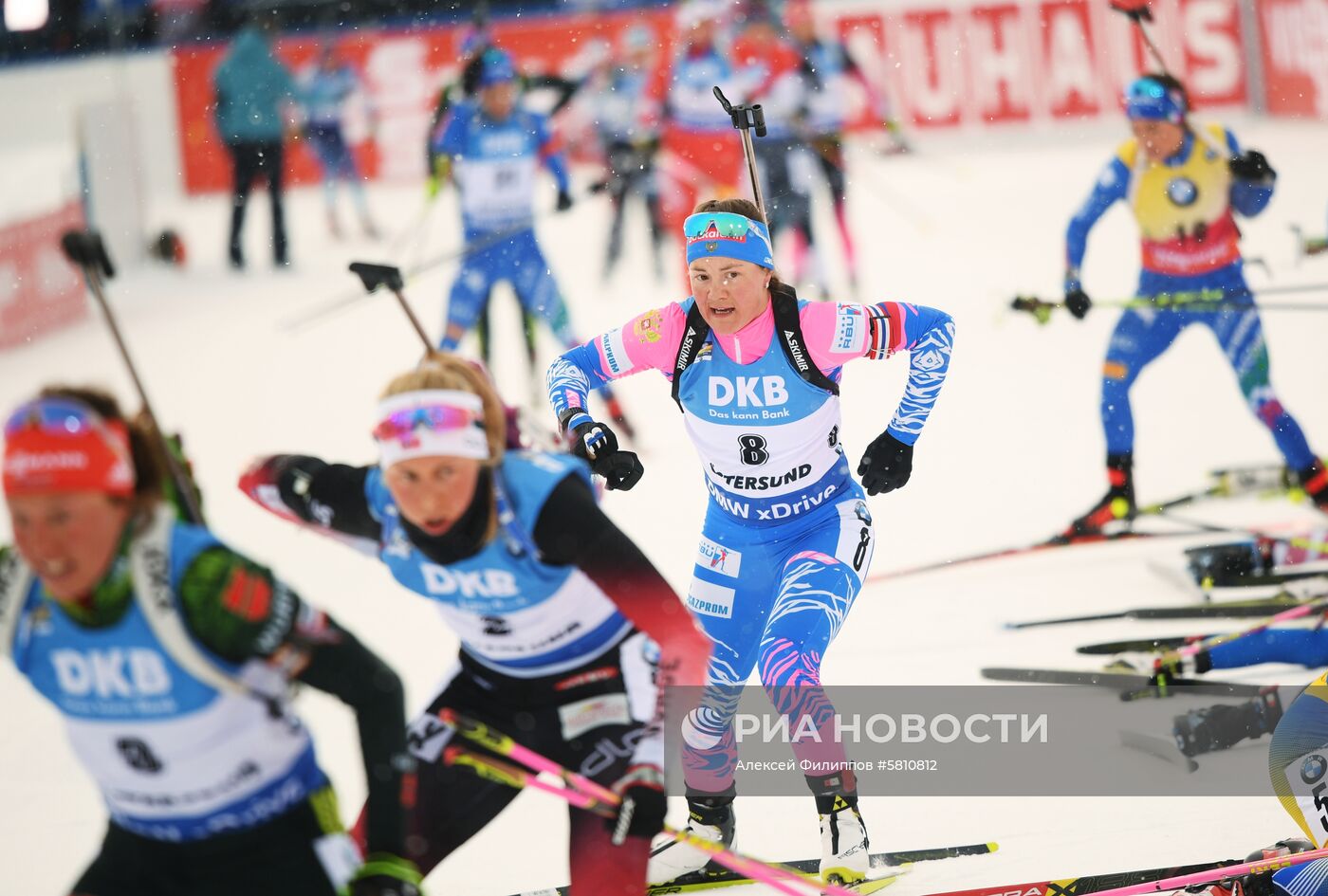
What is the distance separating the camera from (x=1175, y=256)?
24.4 ft

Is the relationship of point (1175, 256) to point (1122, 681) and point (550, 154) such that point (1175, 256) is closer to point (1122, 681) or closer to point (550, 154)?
point (1122, 681)

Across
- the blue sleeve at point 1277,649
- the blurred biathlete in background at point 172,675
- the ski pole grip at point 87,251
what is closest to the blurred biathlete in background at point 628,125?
the blue sleeve at point 1277,649

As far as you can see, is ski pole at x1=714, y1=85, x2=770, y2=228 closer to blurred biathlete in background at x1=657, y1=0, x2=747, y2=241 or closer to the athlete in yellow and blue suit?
the athlete in yellow and blue suit

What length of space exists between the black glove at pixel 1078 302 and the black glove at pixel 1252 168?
852 millimetres

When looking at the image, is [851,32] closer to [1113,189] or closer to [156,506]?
[1113,189]

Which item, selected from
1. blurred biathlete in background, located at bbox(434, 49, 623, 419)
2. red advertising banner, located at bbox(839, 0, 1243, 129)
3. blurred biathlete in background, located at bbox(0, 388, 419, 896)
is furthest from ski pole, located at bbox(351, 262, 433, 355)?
red advertising banner, located at bbox(839, 0, 1243, 129)

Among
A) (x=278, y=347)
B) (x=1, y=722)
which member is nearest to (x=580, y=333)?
(x=278, y=347)

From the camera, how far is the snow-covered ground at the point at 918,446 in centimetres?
504

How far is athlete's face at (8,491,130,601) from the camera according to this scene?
2.83m

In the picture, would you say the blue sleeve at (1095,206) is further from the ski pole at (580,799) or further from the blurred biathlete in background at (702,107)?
the blurred biathlete in background at (702,107)

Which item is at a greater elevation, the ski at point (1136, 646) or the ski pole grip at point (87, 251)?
the ski pole grip at point (87, 251)

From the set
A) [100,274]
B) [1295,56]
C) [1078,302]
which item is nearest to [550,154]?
[1078,302]

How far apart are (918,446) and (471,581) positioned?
616cm

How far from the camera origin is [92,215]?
16281 mm
